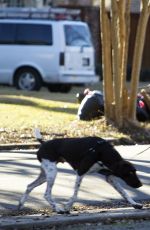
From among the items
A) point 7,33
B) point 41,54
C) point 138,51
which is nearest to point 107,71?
point 138,51

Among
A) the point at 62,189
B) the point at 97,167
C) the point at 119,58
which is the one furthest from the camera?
the point at 119,58

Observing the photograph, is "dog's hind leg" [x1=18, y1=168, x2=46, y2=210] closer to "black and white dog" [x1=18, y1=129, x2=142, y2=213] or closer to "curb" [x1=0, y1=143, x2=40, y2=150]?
"black and white dog" [x1=18, y1=129, x2=142, y2=213]

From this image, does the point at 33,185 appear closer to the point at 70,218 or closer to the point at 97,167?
the point at 70,218

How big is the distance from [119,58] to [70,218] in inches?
228

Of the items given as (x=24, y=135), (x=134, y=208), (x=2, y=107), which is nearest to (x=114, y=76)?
(x=24, y=135)

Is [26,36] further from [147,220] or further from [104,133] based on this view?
[147,220]

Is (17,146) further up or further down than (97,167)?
further down

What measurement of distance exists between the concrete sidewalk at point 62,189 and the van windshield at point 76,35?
949 cm

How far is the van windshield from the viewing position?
20530 mm

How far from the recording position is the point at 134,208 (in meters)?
7.46

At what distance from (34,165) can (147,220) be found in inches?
121

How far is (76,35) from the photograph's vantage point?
2072 cm

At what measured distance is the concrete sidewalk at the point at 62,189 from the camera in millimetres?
7094

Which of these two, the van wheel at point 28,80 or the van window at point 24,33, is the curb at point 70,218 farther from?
the van window at point 24,33
